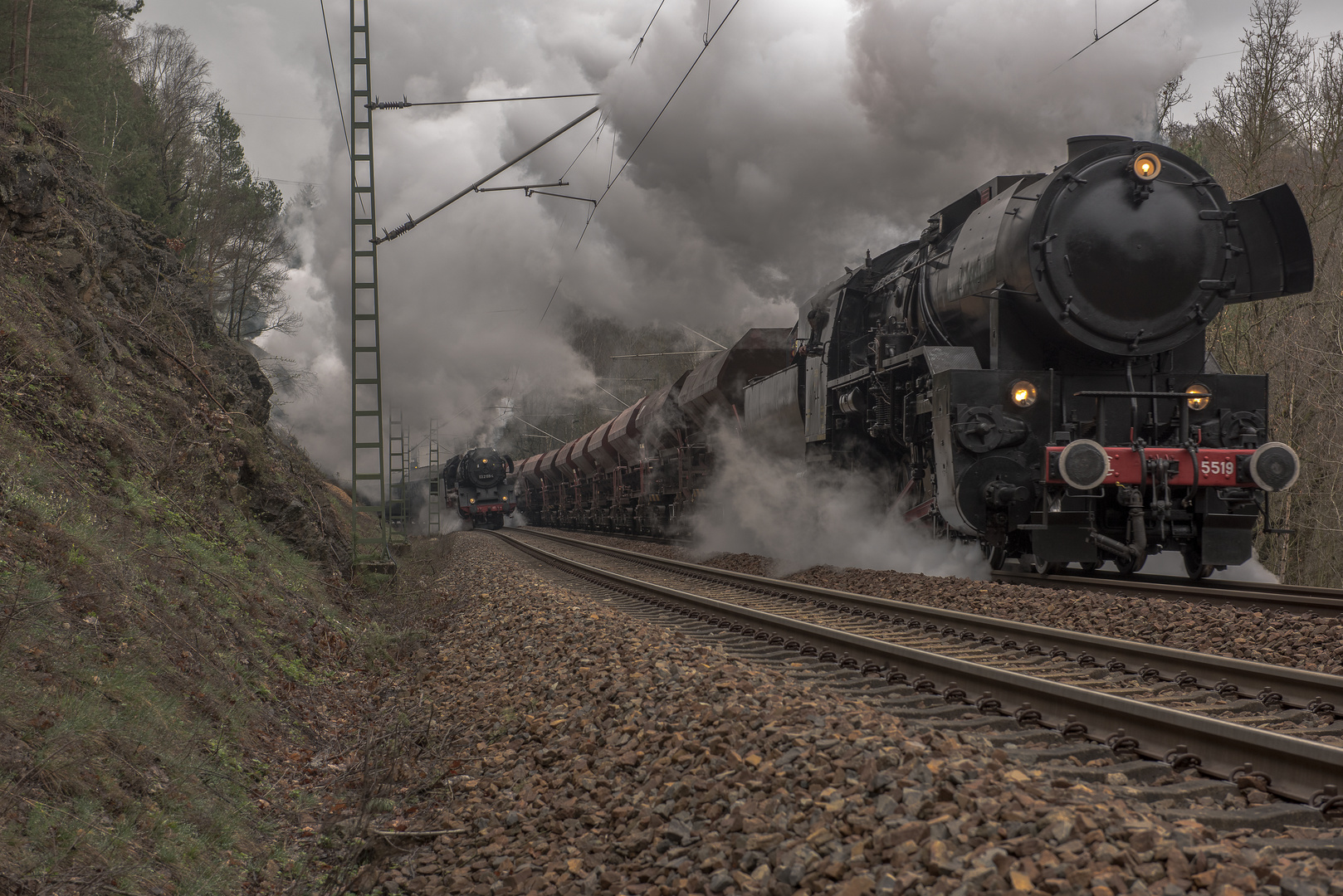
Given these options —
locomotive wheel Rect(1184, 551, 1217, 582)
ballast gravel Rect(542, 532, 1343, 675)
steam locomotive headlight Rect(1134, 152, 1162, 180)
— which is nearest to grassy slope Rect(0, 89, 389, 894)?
ballast gravel Rect(542, 532, 1343, 675)

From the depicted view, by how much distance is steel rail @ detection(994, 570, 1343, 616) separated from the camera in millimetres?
6855

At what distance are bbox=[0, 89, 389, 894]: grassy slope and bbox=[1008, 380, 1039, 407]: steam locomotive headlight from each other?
20.6 ft

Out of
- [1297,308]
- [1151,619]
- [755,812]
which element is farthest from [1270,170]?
[755,812]

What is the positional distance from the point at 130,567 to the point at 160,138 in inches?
882

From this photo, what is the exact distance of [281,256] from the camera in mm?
30156

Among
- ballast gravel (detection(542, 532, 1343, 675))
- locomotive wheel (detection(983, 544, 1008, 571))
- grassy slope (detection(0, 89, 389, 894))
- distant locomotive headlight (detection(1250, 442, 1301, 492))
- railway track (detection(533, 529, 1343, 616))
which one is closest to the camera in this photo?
grassy slope (detection(0, 89, 389, 894))

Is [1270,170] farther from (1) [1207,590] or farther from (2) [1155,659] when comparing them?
(2) [1155,659]

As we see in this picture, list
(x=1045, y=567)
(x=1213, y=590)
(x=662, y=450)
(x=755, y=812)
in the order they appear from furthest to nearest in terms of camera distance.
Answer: (x=662, y=450) → (x=1045, y=567) → (x=1213, y=590) → (x=755, y=812)

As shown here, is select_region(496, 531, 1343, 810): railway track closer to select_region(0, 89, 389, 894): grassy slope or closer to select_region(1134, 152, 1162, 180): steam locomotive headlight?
select_region(0, 89, 389, 894): grassy slope

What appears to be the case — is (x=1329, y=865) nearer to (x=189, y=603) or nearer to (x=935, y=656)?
(x=935, y=656)

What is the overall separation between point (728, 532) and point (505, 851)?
13.3 m

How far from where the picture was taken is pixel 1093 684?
15.9 feet

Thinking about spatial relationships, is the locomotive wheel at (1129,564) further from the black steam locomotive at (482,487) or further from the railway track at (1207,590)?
the black steam locomotive at (482,487)

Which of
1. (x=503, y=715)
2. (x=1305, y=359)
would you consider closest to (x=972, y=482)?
(x=503, y=715)
